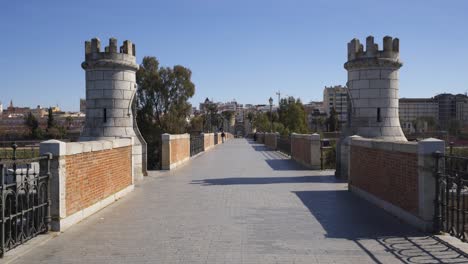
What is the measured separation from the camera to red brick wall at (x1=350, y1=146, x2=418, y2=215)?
8484 mm

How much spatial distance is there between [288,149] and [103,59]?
1688cm

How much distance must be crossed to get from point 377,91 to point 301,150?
25.6 feet

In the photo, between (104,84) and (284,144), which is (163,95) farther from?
(104,84)

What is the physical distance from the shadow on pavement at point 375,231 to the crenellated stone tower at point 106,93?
285 inches

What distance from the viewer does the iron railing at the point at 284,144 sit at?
30.6m

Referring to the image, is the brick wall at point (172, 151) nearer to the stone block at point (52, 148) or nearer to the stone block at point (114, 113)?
the stone block at point (114, 113)

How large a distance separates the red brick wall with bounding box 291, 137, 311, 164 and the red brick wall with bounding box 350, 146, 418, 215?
8283 mm

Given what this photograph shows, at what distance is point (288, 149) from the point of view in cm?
3056

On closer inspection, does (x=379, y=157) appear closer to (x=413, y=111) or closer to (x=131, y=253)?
(x=131, y=253)

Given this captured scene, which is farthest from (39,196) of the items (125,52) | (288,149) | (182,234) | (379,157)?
(288,149)

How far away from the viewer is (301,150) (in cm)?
2336

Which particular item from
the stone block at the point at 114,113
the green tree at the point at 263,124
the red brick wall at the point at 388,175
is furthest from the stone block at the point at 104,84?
the green tree at the point at 263,124

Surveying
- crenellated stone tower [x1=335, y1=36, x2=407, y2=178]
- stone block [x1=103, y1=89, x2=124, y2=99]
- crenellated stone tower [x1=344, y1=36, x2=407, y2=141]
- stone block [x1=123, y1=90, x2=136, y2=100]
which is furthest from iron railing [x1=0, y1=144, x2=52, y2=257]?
crenellated stone tower [x1=344, y1=36, x2=407, y2=141]

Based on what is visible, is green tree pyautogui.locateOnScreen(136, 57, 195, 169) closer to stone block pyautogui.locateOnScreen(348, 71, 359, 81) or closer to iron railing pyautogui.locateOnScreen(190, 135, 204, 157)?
iron railing pyautogui.locateOnScreen(190, 135, 204, 157)
